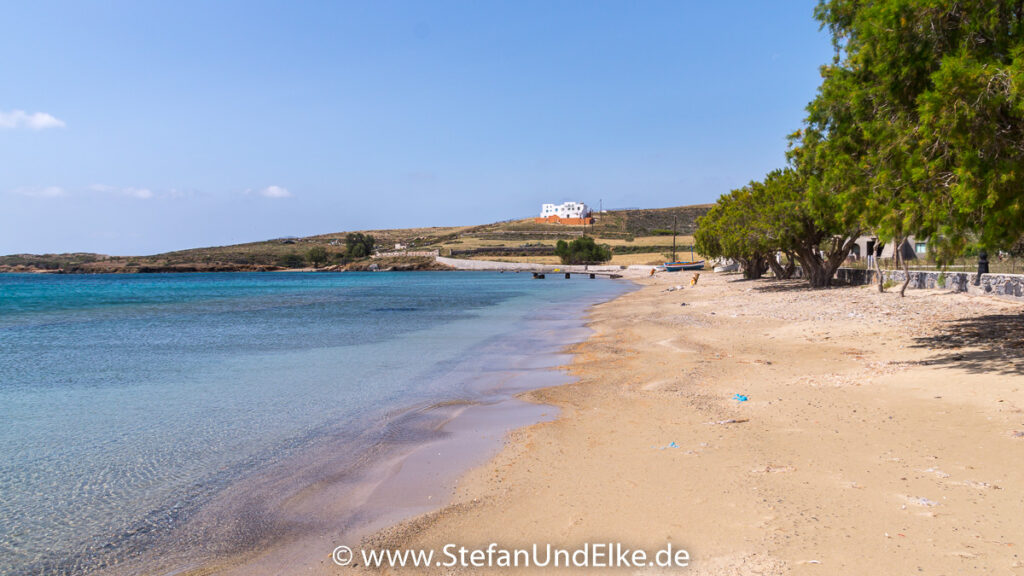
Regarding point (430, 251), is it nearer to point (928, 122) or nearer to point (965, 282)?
point (965, 282)

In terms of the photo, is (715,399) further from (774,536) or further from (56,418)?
(56,418)

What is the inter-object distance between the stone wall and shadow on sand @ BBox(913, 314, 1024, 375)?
1.12 m

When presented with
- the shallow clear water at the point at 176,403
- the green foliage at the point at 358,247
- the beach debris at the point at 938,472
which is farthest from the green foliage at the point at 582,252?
the beach debris at the point at 938,472

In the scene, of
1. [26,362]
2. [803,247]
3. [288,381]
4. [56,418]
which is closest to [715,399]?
[288,381]

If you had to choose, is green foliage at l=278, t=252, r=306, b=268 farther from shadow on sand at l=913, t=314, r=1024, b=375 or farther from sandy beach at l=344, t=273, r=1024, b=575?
shadow on sand at l=913, t=314, r=1024, b=375

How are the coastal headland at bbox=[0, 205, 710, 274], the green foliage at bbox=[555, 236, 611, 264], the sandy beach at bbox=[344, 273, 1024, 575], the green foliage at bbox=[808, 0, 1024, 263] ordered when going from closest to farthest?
1. the sandy beach at bbox=[344, 273, 1024, 575]
2. the green foliage at bbox=[808, 0, 1024, 263]
3. the green foliage at bbox=[555, 236, 611, 264]
4. the coastal headland at bbox=[0, 205, 710, 274]

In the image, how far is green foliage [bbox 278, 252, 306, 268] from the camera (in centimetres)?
16662

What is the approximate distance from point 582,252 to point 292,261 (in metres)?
85.1

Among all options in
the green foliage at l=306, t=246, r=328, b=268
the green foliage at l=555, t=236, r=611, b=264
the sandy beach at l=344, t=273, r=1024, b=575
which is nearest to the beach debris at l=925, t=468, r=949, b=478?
the sandy beach at l=344, t=273, r=1024, b=575

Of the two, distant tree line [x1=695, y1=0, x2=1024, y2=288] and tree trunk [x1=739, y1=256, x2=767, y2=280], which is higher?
distant tree line [x1=695, y1=0, x2=1024, y2=288]

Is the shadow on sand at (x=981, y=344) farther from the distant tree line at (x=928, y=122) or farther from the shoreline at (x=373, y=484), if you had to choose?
the shoreline at (x=373, y=484)

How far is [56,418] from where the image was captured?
36.2ft

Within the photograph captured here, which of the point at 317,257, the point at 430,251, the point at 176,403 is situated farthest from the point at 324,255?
the point at 176,403

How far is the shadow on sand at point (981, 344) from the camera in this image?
9595 mm
